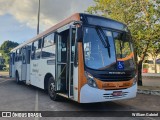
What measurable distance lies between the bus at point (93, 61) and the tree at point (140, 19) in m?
6.17

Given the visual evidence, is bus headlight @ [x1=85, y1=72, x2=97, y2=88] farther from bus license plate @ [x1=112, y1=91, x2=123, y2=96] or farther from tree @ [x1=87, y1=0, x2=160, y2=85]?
tree @ [x1=87, y1=0, x2=160, y2=85]

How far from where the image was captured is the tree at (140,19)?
14.4 meters

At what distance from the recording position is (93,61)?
7520 millimetres

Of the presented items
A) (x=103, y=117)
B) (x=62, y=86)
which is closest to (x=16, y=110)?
(x=62, y=86)

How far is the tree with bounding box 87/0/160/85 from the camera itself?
14.4 meters

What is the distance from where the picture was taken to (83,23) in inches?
304

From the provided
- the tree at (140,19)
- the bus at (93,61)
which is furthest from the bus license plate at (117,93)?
the tree at (140,19)

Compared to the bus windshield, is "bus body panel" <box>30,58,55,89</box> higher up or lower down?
lower down

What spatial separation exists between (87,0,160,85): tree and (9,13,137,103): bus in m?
6.17

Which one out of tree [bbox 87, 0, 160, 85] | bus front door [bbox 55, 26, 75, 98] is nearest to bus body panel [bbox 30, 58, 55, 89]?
bus front door [bbox 55, 26, 75, 98]

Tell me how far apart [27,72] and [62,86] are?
5.71m

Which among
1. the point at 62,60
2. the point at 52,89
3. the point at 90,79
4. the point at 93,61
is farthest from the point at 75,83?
the point at 52,89

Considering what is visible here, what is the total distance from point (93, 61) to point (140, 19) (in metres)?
9.09

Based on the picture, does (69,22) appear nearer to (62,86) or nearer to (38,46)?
(62,86)
